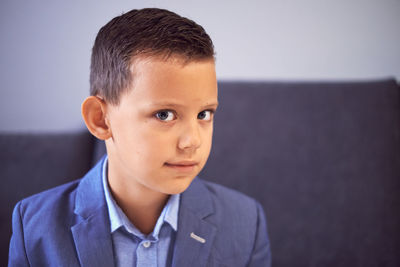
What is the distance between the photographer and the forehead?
50 cm

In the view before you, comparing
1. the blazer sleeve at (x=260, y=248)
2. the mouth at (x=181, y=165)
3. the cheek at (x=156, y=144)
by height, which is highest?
the cheek at (x=156, y=144)

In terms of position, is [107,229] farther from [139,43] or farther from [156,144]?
[139,43]

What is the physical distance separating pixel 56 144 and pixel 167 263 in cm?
59

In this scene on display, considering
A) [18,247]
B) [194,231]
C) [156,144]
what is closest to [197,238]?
[194,231]

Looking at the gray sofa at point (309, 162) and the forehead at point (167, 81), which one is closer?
the forehead at point (167, 81)

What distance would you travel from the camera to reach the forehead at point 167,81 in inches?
19.8

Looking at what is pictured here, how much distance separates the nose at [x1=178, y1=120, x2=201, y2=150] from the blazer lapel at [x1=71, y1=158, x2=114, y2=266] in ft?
0.86

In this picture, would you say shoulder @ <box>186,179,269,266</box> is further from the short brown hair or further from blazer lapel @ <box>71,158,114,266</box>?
the short brown hair

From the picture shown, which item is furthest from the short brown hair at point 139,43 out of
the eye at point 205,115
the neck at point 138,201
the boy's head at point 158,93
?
the neck at point 138,201

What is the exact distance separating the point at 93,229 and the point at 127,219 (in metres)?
0.07

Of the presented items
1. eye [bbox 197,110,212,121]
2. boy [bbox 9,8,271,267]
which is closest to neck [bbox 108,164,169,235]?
boy [bbox 9,8,271,267]

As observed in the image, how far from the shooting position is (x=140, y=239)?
2.13 feet

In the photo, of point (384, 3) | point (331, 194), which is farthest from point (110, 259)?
point (384, 3)

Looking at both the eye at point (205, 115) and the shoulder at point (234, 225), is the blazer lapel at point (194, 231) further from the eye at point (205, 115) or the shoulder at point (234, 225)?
the eye at point (205, 115)
